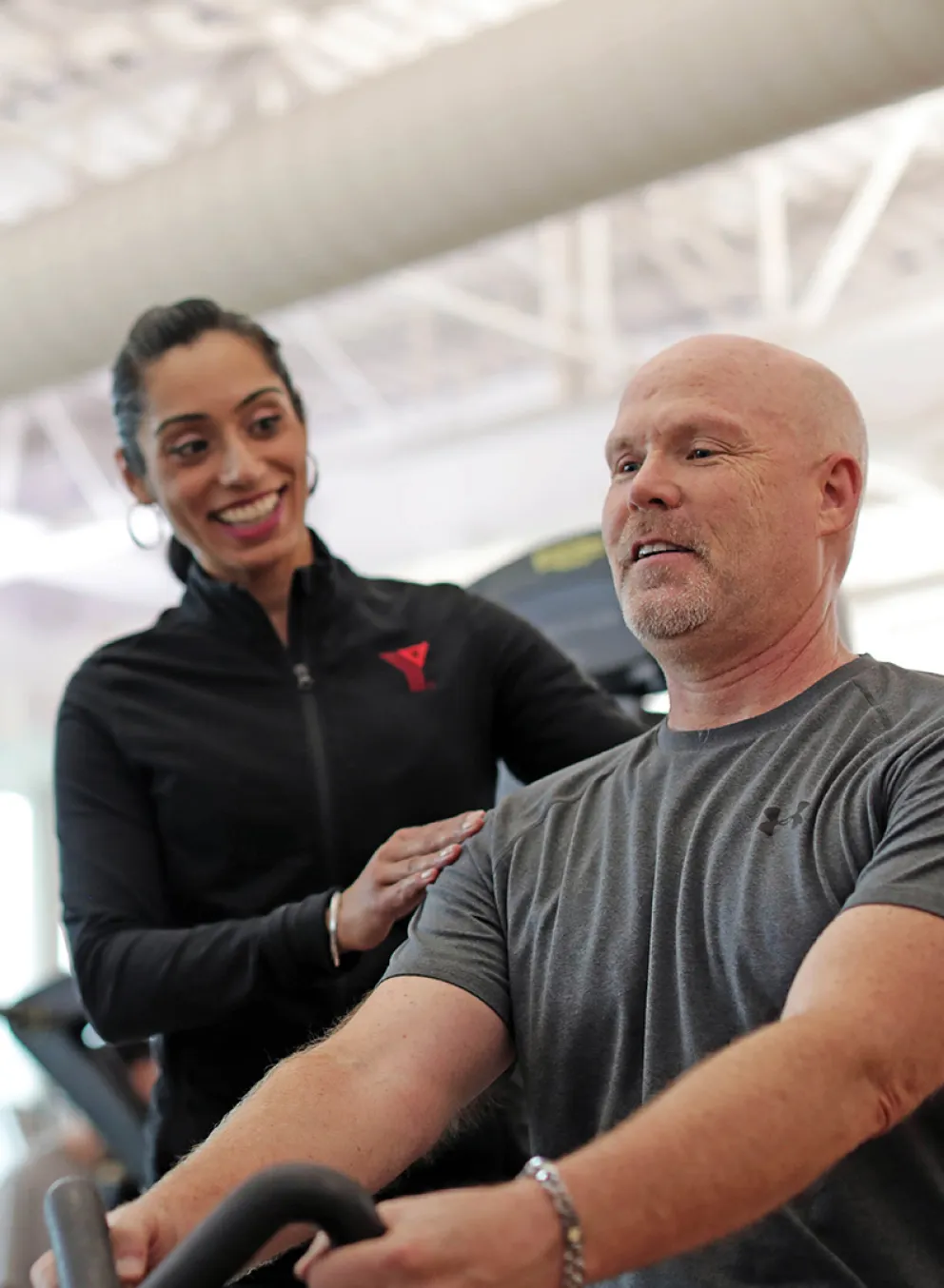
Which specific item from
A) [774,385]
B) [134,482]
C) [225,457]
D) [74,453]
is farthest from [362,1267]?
[74,453]

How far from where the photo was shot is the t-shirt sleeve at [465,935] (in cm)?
150

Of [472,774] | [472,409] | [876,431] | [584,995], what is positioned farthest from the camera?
[472,409]

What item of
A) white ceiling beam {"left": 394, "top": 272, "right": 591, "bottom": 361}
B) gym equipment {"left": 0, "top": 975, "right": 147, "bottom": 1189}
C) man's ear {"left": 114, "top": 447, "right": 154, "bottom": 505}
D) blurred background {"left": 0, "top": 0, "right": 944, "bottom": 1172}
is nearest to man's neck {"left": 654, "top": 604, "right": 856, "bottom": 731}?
man's ear {"left": 114, "top": 447, "right": 154, "bottom": 505}

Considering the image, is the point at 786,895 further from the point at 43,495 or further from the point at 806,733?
the point at 43,495

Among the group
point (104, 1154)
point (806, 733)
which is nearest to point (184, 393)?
point (806, 733)

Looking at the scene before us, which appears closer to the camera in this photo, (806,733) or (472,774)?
(806,733)

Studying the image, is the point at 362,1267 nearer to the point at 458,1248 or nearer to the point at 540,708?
the point at 458,1248

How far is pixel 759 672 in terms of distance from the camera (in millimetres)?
1526

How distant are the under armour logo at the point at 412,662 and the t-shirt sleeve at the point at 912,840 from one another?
72 centimetres

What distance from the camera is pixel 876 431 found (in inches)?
297

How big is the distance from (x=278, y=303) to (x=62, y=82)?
10.1ft

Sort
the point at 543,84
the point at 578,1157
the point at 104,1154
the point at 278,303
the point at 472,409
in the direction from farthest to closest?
the point at 472,409
the point at 104,1154
the point at 278,303
the point at 543,84
the point at 578,1157

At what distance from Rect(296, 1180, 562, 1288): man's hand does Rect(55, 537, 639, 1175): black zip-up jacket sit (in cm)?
73

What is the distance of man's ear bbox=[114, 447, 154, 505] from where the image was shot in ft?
6.73
